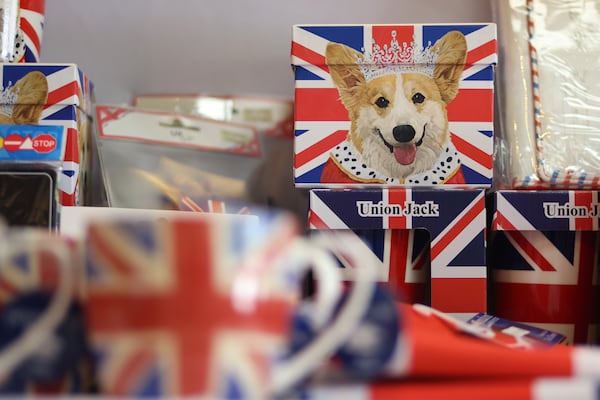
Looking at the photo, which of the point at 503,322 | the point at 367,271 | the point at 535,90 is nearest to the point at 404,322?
the point at 367,271

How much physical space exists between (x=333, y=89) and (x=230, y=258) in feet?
2.31

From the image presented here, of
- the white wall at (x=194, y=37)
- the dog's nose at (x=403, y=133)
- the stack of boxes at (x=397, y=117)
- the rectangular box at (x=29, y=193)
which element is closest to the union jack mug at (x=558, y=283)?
the stack of boxes at (x=397, y=117)

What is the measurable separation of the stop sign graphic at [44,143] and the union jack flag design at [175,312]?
0.67 metres

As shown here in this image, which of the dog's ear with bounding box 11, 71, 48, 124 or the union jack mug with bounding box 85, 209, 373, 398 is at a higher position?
the dog's ear with bounding box 11, 71, 48, 124

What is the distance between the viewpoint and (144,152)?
1.13 metres

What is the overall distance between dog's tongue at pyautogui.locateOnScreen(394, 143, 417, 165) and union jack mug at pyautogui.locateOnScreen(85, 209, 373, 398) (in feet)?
2.23

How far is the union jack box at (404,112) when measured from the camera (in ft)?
3.32

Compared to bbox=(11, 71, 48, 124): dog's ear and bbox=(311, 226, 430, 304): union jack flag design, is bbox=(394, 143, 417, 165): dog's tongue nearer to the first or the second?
bbox=(311, 226, 430, 304): union jack flag design

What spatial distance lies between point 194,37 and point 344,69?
445 millimetres

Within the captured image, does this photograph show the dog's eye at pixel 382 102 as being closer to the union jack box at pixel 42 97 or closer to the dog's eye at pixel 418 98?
the dog's eye at pixel 418 98

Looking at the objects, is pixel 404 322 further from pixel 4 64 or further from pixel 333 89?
pixel 4 64

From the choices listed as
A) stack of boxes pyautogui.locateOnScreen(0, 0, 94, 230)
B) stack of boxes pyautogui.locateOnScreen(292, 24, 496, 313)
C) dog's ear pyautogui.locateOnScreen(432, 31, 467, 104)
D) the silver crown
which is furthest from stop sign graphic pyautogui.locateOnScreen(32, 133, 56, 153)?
dog's ear pyautogui.locateOnScreen(432, 31, 467, 104)

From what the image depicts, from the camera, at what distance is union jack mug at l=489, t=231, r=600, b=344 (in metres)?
1.00

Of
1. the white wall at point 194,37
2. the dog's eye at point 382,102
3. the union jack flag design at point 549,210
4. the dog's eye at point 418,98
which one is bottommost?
the union jack flag design at point 549,210
